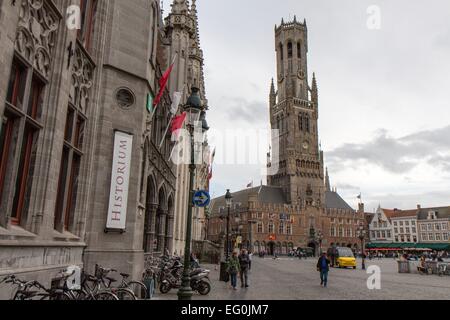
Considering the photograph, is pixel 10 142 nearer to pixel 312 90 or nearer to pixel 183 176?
pixel 183 176

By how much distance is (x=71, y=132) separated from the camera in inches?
392

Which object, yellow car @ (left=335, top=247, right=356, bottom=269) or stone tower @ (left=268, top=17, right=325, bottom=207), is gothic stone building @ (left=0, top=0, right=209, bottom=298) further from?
stone tower @ (left=268, top=17, right=325, bottom=207)

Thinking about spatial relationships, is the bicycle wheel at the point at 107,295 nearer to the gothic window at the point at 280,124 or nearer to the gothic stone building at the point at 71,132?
the gothic stone building at the point at 71,132

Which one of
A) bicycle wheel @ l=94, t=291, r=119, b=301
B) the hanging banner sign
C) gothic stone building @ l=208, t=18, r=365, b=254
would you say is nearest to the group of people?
the hanging banner sign

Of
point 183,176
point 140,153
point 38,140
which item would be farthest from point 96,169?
point 183,176

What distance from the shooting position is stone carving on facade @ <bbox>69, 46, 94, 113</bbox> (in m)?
10.1

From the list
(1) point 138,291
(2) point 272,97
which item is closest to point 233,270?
(1) point 138,291

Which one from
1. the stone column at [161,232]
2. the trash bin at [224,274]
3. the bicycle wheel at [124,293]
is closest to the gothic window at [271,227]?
the stone column at [161,232]

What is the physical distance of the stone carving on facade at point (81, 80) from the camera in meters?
10.1

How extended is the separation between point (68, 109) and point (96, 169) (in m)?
2.21

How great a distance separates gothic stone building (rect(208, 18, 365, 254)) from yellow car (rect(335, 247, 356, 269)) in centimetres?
5266

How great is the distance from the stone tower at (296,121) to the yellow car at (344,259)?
61.1 meters

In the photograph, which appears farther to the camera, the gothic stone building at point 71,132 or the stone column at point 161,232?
the stone column at point 161,232

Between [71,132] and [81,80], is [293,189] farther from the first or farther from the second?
[71,132]
